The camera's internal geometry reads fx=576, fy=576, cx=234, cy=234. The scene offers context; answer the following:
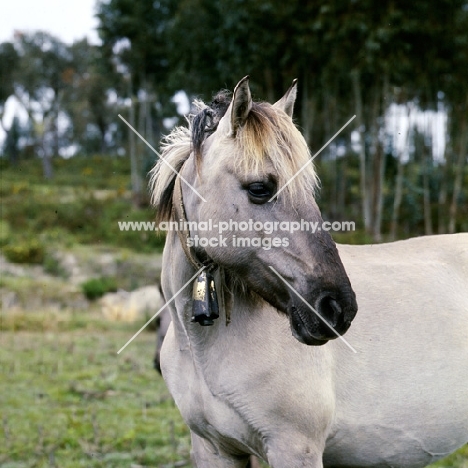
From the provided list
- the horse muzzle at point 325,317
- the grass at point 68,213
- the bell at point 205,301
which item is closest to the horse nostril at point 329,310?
the horse muzzle at point 325,317

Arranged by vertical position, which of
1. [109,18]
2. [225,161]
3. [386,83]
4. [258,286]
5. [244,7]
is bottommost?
[258,286]

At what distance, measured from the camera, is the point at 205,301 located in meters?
2.68

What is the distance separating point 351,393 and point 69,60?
3423 centimetres

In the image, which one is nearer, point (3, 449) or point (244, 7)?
point (3, 449)

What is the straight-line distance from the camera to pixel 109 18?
2494 centimetres

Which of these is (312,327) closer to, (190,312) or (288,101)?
(190,312)

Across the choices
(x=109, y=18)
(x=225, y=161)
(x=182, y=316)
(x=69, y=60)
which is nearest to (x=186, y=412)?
(x=182, y=316)

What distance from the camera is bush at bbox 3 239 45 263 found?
1778 centimetres

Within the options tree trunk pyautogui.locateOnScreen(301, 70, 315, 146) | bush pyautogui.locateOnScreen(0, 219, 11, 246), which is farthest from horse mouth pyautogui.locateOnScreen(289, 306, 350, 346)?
bush pyautogui.locateOnScreen(0, 219, 11, 246)

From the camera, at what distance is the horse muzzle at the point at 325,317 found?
7.57 feet

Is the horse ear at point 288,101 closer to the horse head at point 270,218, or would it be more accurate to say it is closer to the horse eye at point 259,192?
the horse head at point 270,218

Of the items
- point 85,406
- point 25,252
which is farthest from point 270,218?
point 25,252

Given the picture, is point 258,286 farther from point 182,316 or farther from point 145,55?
point 145,55

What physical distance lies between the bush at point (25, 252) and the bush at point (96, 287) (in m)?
3.14
